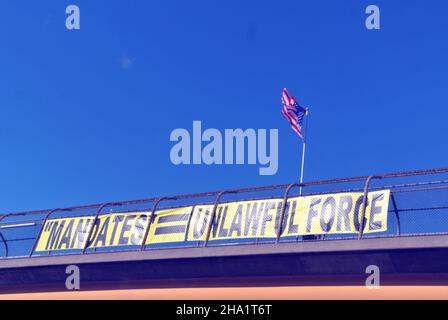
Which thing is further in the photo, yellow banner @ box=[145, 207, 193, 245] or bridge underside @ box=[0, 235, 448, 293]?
yellow banner @ box=[145, 207, 193, 245]

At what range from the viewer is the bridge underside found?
43.0 feet

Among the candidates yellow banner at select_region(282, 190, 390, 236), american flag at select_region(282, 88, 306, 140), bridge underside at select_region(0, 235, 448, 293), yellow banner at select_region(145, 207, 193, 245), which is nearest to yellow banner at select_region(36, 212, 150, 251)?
yellow banner at select_region(145, 207, 193, 245)

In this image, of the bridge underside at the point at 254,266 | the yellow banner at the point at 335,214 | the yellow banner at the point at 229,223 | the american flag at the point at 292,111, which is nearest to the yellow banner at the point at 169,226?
the yellow banner at the point at 229,223

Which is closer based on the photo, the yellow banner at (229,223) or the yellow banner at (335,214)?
the yellow banner at (335,214)

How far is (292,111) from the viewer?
3388 cm

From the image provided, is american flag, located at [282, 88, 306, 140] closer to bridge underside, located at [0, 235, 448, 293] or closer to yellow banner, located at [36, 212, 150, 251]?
yellow banner, located at [36, 212, 150, 251]

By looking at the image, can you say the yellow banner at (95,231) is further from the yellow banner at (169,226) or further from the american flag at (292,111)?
the american flag at (292,111)

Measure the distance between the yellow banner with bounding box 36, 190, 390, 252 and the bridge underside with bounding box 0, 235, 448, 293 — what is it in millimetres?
705

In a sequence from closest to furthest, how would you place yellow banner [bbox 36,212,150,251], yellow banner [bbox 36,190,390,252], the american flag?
yellow banner [bbox 36,190,390,252] < yellow banner [bbox 36,212,150,251] < the american flag

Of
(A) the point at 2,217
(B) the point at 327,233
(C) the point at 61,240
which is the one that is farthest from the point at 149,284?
(A) the point at 2,217

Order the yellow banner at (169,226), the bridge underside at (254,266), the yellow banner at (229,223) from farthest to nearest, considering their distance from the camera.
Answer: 1. the yellow banner at (169,226)
2. the yellow banner at (229,223)
3. the bridge underside at (254,266)

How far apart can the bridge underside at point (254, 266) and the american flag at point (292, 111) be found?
17.8 m

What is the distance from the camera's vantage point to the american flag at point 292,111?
33.7m
